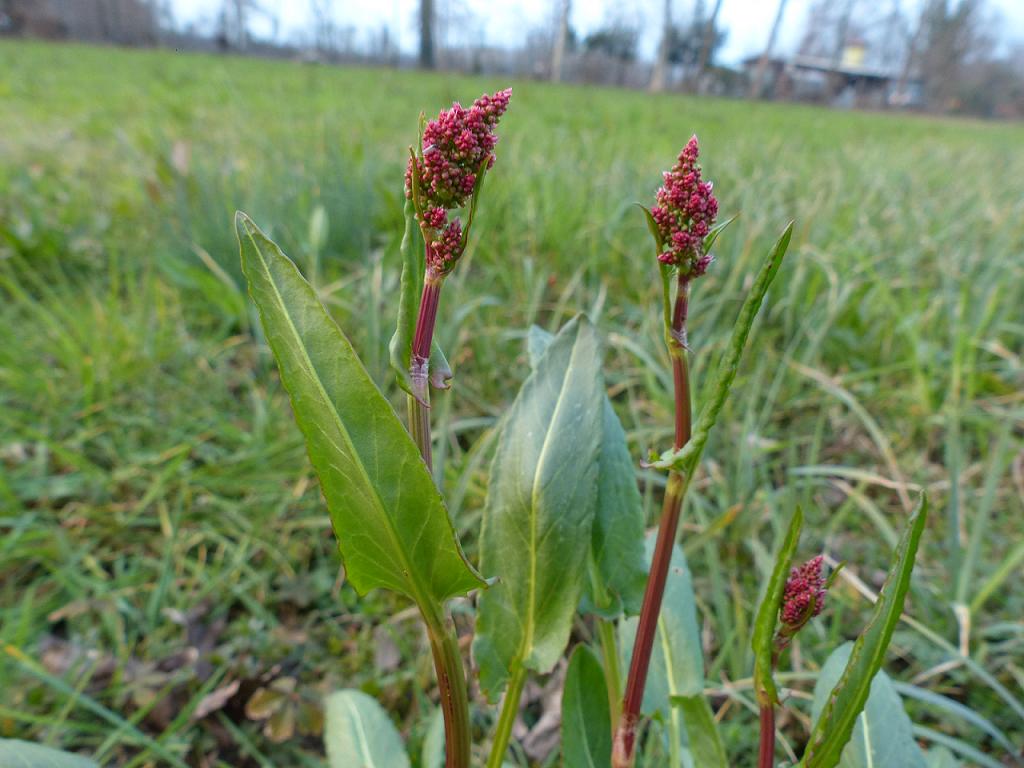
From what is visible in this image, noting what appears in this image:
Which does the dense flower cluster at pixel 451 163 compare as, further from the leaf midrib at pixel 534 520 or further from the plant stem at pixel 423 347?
the leaf midrib at pixel 534 520

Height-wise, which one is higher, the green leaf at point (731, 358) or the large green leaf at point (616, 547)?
the green leaf at point (731, 358)

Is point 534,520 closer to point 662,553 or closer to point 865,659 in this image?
point 662,553

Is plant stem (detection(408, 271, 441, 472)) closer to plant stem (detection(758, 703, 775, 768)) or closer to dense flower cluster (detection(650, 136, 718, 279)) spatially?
dense flower cluster (detection(650, 136, 718, 279))

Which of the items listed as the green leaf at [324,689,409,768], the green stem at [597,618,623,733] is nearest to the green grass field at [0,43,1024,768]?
the green leaf at [324,689,409,768]

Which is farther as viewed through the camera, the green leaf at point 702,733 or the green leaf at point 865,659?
the green leaf at point 702,733

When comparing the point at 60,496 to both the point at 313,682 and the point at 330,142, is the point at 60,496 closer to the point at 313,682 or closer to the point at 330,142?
the point at 313,682

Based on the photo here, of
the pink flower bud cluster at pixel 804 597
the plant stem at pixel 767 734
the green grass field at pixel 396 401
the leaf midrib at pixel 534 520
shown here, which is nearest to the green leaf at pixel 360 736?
the green grass field at pixel 396 401
